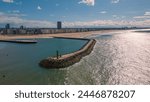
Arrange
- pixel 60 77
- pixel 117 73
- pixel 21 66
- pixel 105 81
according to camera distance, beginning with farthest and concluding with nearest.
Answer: pixel 21 66 → pixel 117 73 → pixel 60 77 → pixel 105 81

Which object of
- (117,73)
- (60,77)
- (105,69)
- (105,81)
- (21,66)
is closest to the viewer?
(105,81)

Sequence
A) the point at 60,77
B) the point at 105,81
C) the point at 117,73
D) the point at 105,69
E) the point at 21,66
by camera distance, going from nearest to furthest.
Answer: the point at 105,81 → the point at 60,77 → the point at 117,73 → the point at 105,69 → the point at 21,66

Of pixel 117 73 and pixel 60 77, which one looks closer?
pixel 60 77

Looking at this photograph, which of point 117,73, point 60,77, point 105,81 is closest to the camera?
point 105,81

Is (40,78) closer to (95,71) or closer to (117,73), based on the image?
(95,71)

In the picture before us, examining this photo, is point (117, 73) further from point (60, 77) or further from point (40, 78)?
point (40, 78)

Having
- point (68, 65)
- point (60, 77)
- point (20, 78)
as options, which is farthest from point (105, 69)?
point (20, 78)

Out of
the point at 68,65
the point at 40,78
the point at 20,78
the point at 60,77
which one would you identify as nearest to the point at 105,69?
the point at 68,65

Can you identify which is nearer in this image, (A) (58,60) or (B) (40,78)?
(B) (40,78)
